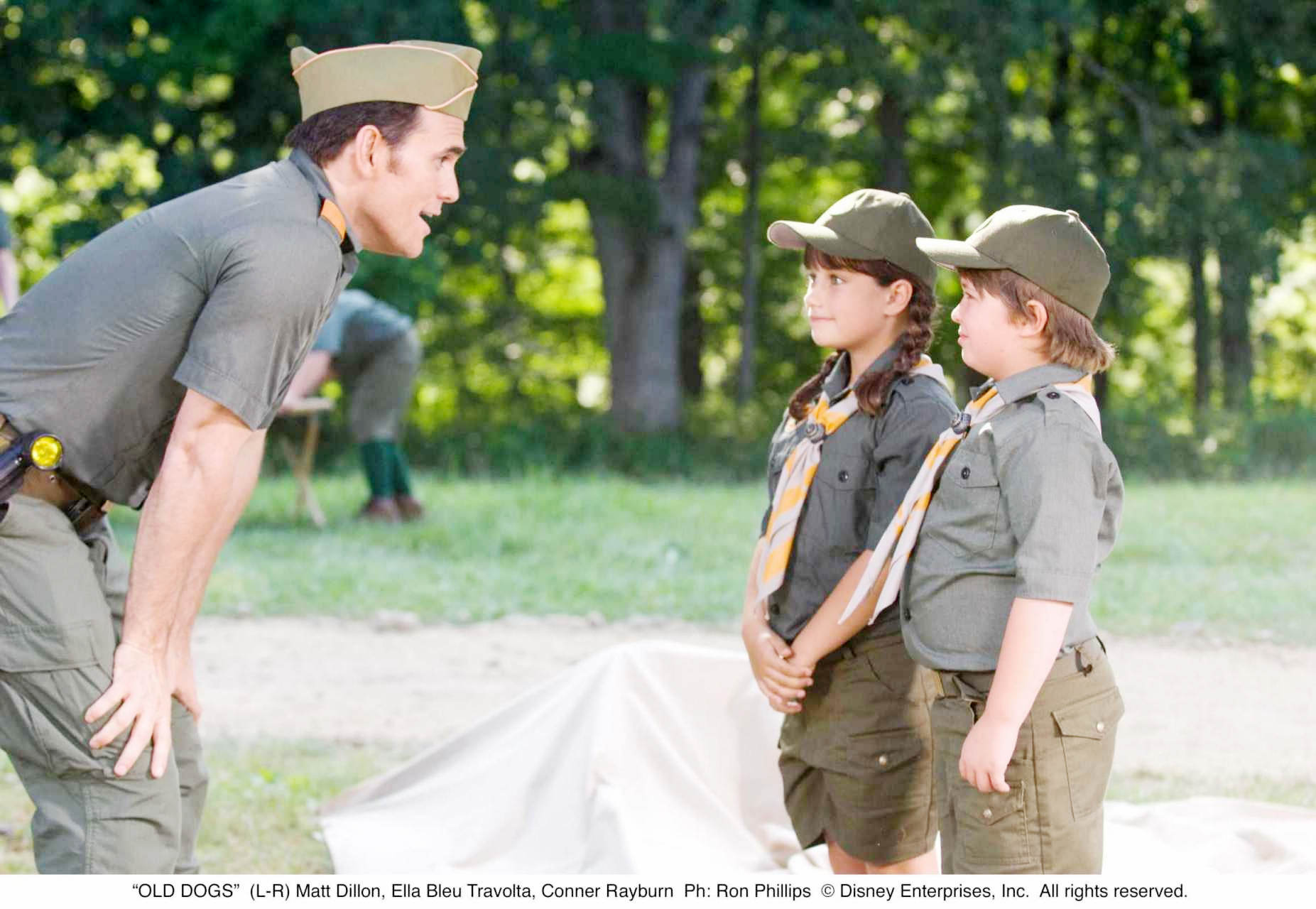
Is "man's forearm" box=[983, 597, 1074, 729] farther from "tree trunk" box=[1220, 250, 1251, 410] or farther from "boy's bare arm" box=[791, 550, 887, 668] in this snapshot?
"tree trunk" box=[1220, 250, 1251, 410]

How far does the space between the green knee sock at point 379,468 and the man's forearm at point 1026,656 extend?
23.9 feet

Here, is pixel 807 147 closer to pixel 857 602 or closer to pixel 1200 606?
pixel 1200 606

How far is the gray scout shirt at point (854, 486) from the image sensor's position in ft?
8.85

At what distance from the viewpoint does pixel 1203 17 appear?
17703mm

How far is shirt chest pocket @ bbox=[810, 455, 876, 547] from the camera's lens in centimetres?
279

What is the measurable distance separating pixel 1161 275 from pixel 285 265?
22745 mm

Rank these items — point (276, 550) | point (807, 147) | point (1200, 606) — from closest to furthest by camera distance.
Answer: point (1200, 606)
point (276, 550)
point (807, 147)

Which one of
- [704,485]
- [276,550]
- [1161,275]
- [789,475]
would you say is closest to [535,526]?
[276,550]

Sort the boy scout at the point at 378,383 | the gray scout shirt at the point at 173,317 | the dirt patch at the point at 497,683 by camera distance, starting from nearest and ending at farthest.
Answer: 1. the gray scout shirt at the point at 173,317
2. the dirt patch at the point at 497,683
3. the boy scout at the point at 378,383

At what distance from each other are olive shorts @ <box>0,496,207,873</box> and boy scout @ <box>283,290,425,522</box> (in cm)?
664

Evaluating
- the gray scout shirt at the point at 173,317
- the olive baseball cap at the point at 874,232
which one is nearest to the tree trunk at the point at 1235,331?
the olive baseball cap at the point at 874,232

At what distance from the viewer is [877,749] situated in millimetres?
2742

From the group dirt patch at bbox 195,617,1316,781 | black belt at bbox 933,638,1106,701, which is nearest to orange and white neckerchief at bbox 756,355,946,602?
black belt at bbox 933,638,1106,701

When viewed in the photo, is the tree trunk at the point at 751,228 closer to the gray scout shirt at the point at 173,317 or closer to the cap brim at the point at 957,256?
the cap brim at the point at 957,256
